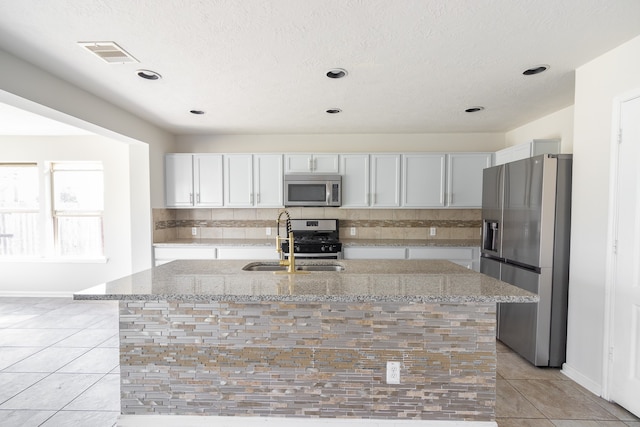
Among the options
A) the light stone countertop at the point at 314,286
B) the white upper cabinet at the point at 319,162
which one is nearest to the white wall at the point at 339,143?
the white upper cabinet at the point at 319,162

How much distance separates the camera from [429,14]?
5.44 ft

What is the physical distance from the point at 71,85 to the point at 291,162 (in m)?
2.34

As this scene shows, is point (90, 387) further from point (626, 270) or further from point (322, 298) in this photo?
point (626, 270)

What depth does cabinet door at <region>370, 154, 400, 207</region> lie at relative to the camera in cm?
408

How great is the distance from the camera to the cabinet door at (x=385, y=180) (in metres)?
4.08

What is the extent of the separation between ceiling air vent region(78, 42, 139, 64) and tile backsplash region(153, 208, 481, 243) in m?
2.46

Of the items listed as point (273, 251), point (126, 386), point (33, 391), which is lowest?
point (33, 391)

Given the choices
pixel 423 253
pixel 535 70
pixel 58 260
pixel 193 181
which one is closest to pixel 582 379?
pixel 423 253

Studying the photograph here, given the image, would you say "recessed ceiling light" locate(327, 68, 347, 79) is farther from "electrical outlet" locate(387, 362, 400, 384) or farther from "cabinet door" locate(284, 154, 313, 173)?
"electrical outlet" locate(387, 362, 400, 384)

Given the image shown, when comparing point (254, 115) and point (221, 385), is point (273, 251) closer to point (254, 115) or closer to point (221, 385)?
point (254, 115)

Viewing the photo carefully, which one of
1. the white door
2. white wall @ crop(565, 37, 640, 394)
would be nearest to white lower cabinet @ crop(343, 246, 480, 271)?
white wall @ crop(565, 37, 640, 394)

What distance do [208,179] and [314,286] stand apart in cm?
305

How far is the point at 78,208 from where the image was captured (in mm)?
4520

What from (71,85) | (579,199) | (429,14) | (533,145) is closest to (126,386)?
(71,85)
